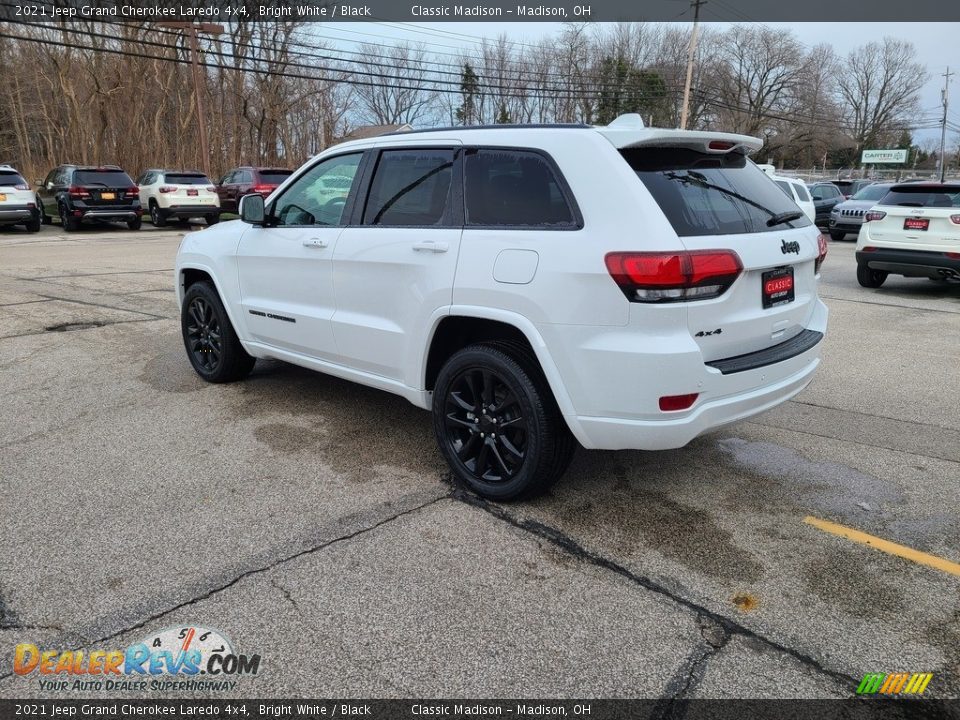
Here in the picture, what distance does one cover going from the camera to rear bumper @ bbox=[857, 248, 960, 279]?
9.33 metres

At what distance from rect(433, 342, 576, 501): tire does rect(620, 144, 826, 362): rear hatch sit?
2.57 ft

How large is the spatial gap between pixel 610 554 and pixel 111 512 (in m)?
2.41

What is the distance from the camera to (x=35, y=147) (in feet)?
137

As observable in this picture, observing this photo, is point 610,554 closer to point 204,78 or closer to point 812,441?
point 812,441

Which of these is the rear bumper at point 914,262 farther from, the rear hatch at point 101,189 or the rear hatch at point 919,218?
the rear hatch at point 101,189

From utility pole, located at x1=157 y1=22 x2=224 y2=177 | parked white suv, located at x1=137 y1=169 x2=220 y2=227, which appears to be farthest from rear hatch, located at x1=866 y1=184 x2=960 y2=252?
utility pole, located at x1=157 y1=22 x2=224 y2=177

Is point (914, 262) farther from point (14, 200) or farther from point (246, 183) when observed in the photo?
point (14, 200)

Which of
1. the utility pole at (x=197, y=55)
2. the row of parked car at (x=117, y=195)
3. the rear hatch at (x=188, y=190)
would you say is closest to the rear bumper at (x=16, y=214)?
the row of parked car at (x=117, y=195)

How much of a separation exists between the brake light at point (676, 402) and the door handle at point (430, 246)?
1320mm

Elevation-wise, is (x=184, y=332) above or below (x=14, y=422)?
above

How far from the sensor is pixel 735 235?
3195 mm

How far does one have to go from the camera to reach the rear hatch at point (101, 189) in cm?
1964

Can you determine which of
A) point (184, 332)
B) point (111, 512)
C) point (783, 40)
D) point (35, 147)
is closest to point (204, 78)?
point (35, 147)

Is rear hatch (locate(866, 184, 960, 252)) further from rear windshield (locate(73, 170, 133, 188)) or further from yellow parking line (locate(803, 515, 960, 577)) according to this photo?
rear windshield (locate(73, 170, 133, 188))
